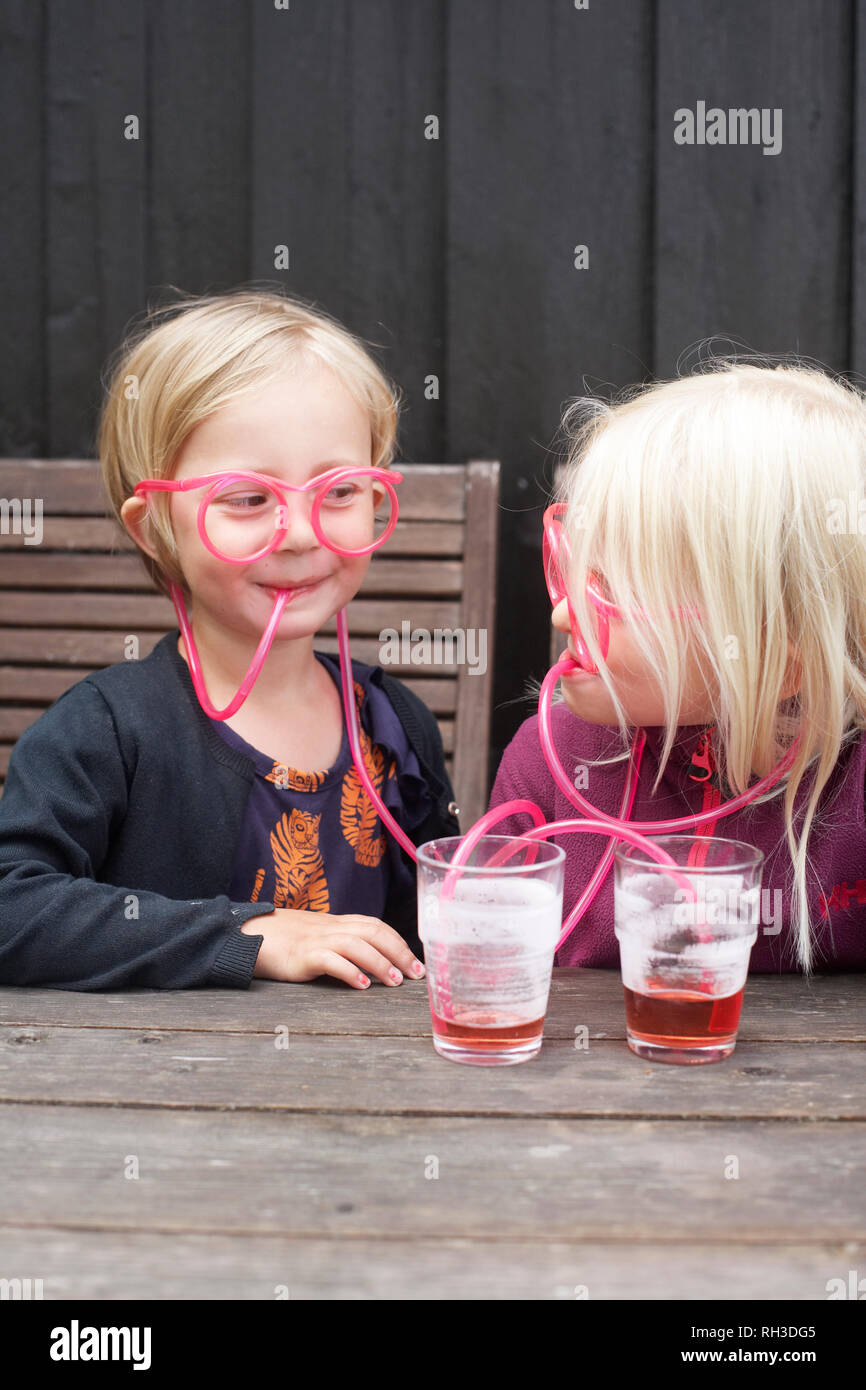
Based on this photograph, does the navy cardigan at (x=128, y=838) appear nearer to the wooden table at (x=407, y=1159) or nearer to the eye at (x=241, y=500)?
the wooden table at (x=407, y=1159)

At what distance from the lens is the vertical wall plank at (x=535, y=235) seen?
2367mm

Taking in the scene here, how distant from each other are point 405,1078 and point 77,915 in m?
0.42

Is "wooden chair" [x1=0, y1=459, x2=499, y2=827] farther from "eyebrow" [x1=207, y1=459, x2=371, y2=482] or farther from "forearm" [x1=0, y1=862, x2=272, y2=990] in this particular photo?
"forearm" [x1=0, y1=862, x2=272, y2=990]

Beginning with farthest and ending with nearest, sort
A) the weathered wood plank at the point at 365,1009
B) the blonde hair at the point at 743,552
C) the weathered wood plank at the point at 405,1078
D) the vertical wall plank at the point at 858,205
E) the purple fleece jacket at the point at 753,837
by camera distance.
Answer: the vertical wall plank at the point at 858,205
the purple fleece jacket at the point at 753,837
the blonde hair at the point at 743,552
the weathered wood plank at the point at 365,1009
the weathered wood plank at the point at 405,1078

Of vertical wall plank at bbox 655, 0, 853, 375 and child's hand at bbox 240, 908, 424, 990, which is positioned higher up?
vertical wall plank at bbox 655, 0, 853, 375

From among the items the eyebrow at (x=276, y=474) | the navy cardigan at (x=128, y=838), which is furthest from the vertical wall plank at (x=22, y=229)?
the eyebrow at (x=276, y=474)

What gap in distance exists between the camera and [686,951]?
3.16ft

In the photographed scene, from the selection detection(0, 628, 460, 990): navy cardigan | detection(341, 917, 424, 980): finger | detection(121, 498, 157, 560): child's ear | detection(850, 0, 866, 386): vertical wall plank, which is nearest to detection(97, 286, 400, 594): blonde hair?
detection(121, 498, 157, 560): child's ear

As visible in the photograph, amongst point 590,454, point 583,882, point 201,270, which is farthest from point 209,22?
point 583,882

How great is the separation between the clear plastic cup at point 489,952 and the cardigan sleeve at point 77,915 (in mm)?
273

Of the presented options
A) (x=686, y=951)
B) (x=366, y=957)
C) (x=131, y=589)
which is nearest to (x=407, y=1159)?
(x=686, y=951)

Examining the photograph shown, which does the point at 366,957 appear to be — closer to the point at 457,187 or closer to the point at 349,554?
the point at 349,554

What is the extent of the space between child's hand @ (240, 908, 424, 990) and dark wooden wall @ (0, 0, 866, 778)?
1.20m

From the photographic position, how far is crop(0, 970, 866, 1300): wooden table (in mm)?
695
